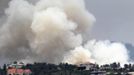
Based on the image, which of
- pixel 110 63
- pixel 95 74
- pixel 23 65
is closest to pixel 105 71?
pixel 95 74

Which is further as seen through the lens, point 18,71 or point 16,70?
point 18,71

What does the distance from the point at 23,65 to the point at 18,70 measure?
1.68 metres

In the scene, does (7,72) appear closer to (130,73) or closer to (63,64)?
(63,64)

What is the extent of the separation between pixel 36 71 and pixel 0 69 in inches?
517

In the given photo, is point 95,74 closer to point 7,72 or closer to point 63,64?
point 63,64

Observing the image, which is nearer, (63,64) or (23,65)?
(63,64)

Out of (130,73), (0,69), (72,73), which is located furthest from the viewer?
(0,69)

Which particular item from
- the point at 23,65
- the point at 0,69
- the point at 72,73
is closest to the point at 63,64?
the point at 72,73

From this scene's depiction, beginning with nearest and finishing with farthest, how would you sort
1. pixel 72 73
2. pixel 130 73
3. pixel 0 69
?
pixel 72 73 → pixel 130 73 → pixel 0 69

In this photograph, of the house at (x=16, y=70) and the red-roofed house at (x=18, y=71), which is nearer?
the red-roofed house at (x=18, y=71)

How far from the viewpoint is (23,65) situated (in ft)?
371

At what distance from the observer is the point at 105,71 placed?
113 m

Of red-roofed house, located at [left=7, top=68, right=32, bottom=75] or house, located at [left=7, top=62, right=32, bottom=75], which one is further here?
house, located at [left=7, top=62, right=32, bottom=75]

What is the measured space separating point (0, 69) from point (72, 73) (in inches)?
956
